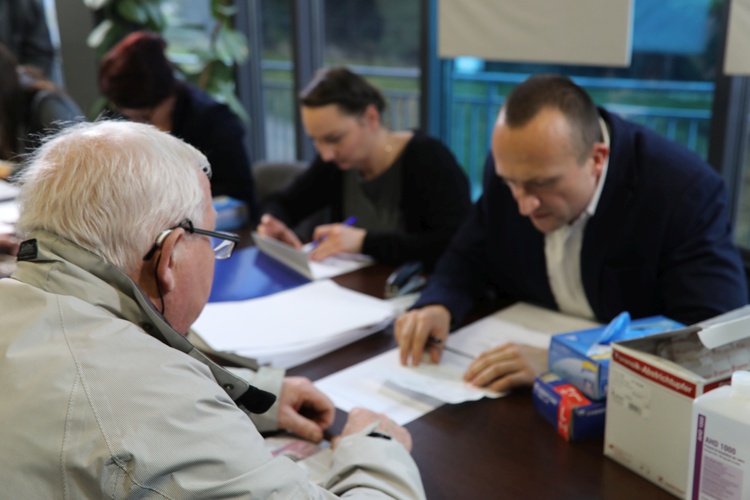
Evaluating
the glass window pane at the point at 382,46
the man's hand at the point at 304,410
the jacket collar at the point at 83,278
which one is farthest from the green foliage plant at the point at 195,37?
the jacket collar at the point at 83,278

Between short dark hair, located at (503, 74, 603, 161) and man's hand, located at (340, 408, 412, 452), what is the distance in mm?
691

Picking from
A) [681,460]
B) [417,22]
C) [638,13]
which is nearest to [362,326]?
[681,460]

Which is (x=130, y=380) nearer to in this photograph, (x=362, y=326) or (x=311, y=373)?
(x=311, y=373)

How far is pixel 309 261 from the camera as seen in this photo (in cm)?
205

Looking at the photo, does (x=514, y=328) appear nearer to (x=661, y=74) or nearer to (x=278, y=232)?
(x=278, y=232)

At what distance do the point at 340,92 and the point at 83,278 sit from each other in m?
1.57

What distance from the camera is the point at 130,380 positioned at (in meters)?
0.75

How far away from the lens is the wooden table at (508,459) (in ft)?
3.26

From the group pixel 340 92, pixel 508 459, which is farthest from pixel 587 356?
pixel 340 92

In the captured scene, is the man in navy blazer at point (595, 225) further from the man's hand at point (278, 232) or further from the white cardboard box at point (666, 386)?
the man's hand at point (278, 232)

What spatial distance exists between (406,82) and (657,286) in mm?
2649

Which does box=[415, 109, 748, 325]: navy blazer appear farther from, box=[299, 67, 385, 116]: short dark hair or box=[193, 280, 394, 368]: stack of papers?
box=[299, 67, 385, 116]: short dark hair

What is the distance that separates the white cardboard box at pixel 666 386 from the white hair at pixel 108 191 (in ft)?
2.15

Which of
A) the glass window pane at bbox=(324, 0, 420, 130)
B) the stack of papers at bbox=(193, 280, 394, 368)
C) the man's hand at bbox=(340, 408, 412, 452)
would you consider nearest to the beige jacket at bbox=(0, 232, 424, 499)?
the man's hand at bbox=(340, 408, 412, 452)
